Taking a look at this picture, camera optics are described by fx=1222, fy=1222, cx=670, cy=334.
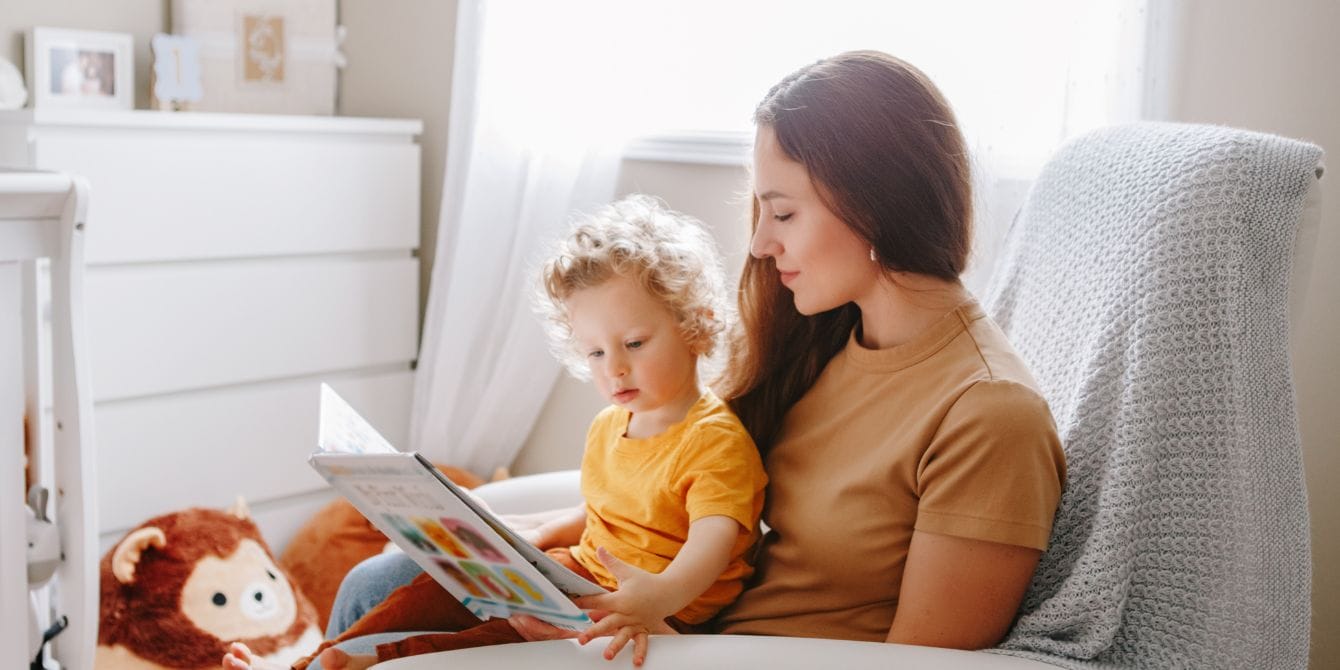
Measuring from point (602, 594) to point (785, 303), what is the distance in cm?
47

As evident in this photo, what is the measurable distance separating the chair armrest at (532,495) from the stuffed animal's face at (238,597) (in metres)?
0.68

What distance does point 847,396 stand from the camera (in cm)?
132

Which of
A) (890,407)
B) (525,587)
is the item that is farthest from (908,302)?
(525,587)

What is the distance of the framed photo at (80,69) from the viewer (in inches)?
95.8

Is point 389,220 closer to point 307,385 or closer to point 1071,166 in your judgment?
point 307,385

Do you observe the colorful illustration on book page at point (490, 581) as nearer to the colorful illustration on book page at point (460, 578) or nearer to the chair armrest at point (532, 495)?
the colorful illustration on book page at point (460, 578)

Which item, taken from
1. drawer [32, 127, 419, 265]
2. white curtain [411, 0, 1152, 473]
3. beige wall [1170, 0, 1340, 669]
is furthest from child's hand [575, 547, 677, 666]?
drawer [32, 127, 419, 265]

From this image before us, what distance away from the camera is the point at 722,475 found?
1.30 metres

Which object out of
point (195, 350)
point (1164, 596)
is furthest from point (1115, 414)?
point (195, 350)

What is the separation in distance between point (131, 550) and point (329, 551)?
1.50ft

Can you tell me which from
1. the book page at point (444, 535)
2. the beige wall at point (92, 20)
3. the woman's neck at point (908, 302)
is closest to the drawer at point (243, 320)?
the beige wall at point (92, 20)

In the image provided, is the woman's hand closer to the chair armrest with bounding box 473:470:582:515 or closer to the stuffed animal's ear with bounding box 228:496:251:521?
the chair armrest with bounding box 473:470:582:515

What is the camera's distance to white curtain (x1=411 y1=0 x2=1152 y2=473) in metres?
2.12

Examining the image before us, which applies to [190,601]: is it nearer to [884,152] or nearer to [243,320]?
[243,320]
